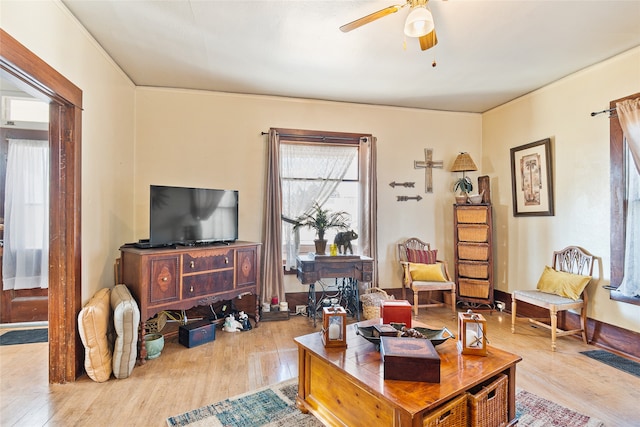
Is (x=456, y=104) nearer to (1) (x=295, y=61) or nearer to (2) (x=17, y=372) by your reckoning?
(1) (x=295, y=61)

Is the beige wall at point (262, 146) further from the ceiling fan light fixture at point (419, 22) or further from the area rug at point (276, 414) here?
the ceiling fan light fixture at point (419, 22)

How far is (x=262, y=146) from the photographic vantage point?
4.04m

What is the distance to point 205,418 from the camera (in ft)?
6.28

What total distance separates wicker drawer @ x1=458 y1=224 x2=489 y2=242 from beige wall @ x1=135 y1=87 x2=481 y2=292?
31cm

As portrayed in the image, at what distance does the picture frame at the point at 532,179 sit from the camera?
3.67 m

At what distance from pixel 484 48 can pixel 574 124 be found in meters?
1.46

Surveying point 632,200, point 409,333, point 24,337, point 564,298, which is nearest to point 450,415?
point 409,333

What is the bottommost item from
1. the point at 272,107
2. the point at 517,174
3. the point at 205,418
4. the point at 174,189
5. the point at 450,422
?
the point at 205,418

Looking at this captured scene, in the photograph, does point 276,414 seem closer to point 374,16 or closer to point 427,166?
point 374,16

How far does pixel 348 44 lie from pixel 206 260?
7.88 feet

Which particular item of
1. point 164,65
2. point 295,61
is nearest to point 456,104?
point 295,61

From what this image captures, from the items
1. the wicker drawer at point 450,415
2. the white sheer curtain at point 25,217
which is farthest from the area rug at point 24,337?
the wicker drawer at point 450,415

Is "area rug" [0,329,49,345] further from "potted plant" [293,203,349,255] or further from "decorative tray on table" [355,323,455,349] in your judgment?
"decorative tray on table" [355,323,455,349]

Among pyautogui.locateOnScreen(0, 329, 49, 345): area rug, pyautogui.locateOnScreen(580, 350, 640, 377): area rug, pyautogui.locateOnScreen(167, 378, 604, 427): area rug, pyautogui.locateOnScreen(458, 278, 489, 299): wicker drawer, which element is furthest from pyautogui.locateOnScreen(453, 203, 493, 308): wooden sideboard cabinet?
pyautogui.locateOnScreen(0, 329, 49, 345): area rug
